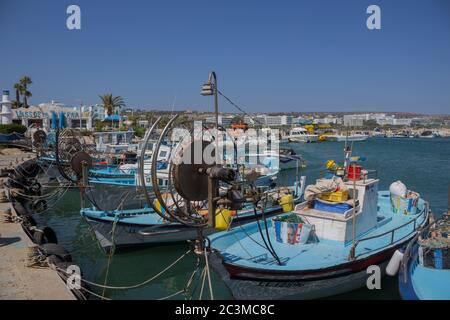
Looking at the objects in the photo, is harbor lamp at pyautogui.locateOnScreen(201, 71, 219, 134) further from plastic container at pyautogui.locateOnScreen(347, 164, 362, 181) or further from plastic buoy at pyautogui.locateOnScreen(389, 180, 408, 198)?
plastic buoy at pyautogui.locateOnScreen(389, 180, 408, 198)

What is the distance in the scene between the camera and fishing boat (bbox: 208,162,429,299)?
31.9ft

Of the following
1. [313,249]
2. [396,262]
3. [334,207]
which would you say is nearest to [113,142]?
[334,207]

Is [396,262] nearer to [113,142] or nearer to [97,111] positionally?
[113,142]

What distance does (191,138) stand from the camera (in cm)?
670

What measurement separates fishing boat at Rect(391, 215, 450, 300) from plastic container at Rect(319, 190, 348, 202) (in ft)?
7.73

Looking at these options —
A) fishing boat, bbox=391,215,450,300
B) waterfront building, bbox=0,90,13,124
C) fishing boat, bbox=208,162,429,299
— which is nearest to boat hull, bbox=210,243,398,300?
fishing boat, bbox=208,162,429,299

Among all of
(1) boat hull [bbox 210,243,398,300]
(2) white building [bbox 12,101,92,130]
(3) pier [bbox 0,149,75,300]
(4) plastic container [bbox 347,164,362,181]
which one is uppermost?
(2) white building [bbox 12,101,92,130]

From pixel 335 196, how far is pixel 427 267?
3.22m

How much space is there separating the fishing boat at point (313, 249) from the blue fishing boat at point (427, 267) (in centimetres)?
94

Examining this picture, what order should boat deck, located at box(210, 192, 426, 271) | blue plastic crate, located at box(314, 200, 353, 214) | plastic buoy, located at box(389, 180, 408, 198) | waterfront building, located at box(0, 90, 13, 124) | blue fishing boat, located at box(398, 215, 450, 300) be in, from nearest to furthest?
1. blue fishing boat, located at box(398, 215, 450, 300)
2. boat deck, located at box(210, 192, 426, 271)
3. blue plastic crate, located at box(314, 200, 353, 214)
4. plastic buoy, located at box(389, 180, 408, 198)
5. waterfront building, located at box(0, 90, 13, 124)

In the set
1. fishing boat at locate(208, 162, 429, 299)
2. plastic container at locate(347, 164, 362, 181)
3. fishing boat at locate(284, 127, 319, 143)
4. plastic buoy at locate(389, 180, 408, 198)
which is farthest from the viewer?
fishing boat at locate(284, 127, 319, 143)

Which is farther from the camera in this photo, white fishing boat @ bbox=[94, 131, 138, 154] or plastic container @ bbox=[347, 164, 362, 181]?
white fishing boat @ bbox=[94, 131, 138, 154]
